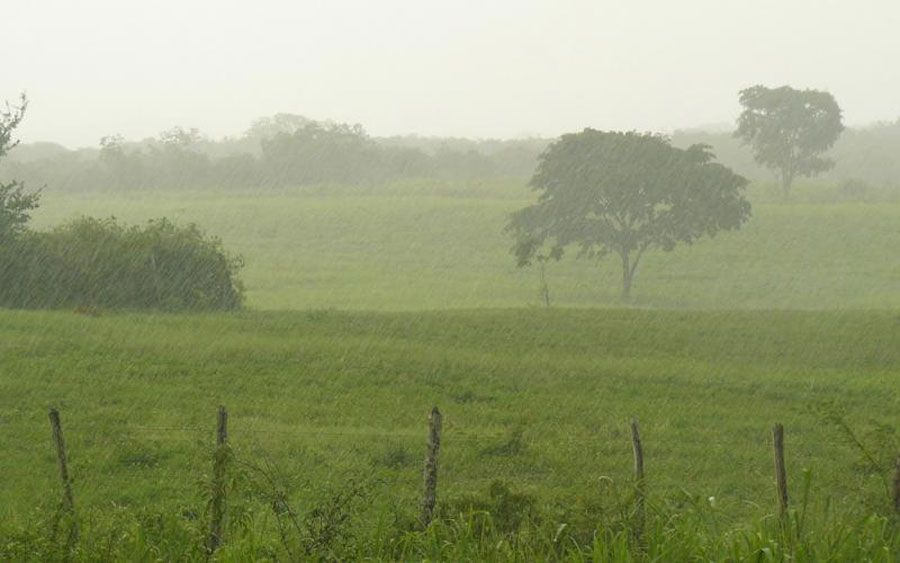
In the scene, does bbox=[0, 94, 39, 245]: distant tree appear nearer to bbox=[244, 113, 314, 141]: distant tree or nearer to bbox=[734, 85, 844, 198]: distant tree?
bbox=[734, 85, 844, 198]: distant tree

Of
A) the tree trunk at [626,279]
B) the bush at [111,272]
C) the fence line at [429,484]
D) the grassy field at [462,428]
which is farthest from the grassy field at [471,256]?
the fence line at [429,484]

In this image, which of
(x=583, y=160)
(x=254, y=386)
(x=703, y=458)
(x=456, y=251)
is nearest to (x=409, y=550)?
(x=703, y=458)

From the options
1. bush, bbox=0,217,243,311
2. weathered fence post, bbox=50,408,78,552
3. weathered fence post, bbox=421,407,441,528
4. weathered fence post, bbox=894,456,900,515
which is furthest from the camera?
bush, bbox=0,217,243,311

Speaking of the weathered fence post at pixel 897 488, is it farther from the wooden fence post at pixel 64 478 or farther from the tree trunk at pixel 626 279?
the tree trunk at pixel 626 279

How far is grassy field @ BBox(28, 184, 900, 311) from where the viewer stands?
54.7 metres

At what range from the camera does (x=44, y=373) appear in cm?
2281

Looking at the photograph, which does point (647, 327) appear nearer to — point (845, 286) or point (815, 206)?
point (845, 286)

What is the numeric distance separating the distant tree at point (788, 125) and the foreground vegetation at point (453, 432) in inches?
1924

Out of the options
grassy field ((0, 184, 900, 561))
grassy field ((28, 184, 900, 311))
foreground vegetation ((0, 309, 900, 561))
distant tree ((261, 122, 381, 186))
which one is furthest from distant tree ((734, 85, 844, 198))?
foreground vegetation ((0, 309, 900, 561))

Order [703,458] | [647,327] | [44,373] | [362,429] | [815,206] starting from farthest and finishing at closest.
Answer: [815,206]
[647,327]
[44,373]
[362,429]
[703,458]

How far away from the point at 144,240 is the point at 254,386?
53.9ft

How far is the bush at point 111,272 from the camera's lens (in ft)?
118

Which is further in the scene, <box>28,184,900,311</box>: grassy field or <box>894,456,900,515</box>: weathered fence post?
<box>28,184,900,311</box>: grassy field

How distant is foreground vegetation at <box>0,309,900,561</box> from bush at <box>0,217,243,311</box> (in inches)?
130
